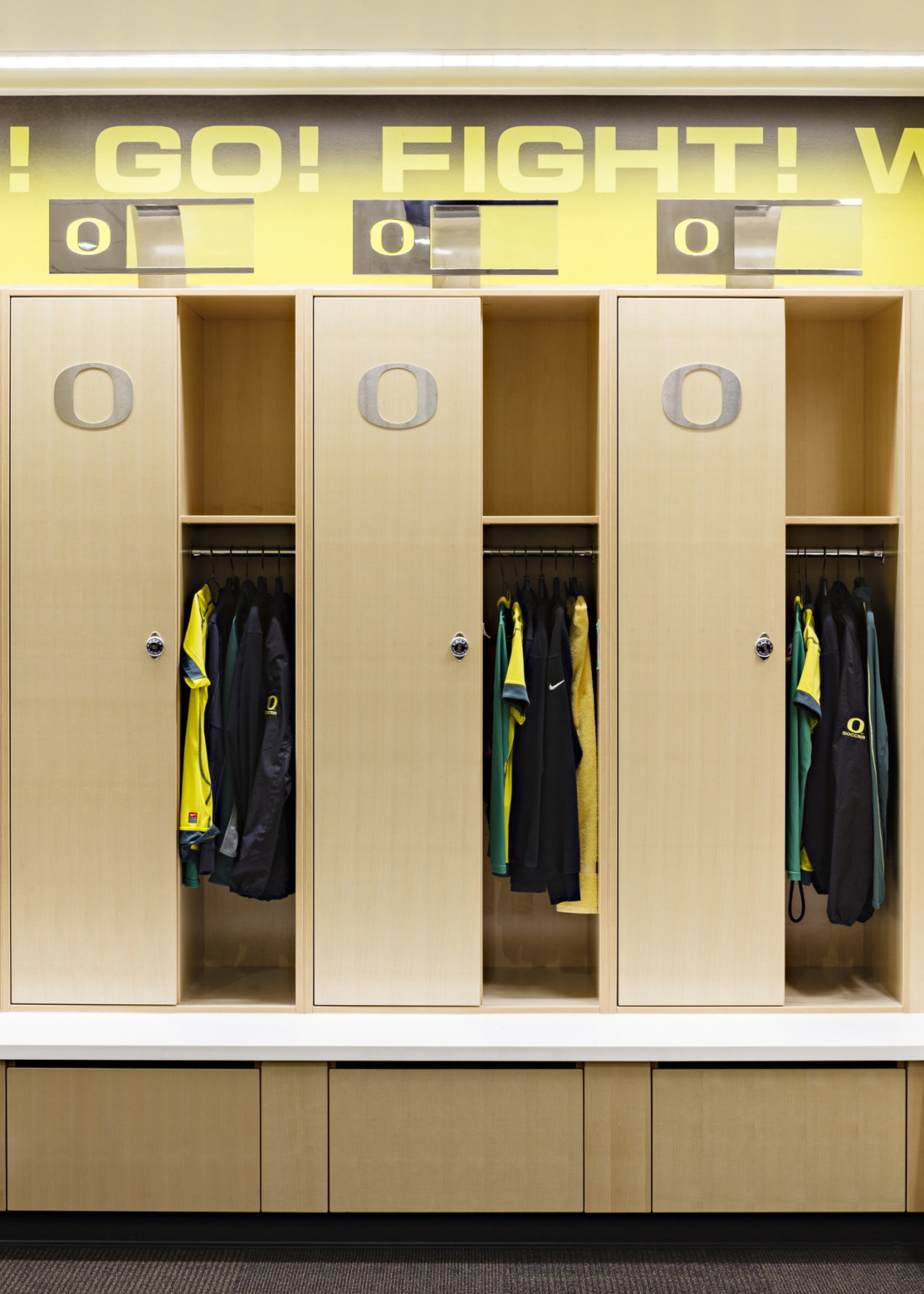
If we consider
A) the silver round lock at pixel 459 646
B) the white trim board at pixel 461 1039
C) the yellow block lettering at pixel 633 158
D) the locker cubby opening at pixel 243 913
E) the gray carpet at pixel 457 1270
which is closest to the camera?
the gray carpet at pixel 457 1270

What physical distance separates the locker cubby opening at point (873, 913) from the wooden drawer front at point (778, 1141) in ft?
1.00

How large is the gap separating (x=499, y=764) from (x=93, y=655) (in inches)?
50.3

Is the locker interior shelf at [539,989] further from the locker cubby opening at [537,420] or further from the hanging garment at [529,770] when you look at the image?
the locker cubby opening at [537,420]

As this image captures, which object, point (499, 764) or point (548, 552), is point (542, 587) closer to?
point (548, 552)

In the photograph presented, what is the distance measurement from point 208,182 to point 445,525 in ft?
5.31

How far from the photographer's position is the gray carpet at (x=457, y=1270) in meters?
2.34

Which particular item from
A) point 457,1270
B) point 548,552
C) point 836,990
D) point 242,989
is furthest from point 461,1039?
point 548,552

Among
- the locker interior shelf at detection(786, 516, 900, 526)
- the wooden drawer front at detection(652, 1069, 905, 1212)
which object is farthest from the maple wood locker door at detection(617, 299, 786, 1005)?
the wooden drawer front at detection(652, 1069, 905, 1212)

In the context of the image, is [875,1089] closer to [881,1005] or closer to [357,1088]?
[881,1005]

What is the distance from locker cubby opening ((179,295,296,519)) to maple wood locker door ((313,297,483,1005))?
0.44 meters

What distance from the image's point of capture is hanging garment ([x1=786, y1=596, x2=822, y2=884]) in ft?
9.13

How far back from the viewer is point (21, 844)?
2742 millimetres

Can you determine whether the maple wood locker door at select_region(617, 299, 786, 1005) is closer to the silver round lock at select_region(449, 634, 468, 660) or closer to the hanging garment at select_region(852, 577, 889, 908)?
the hanging garment at select_region(852, 577, 889, 908)
